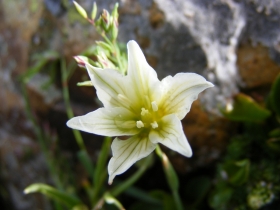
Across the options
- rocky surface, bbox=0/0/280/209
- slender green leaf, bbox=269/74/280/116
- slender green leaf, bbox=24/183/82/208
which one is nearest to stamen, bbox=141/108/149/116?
rocky surface, bbox=0/0/280/209

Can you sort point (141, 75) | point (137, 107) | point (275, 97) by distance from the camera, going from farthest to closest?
point (275, 97) < point (137, 107) < point (141, 75)

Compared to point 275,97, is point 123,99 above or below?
above

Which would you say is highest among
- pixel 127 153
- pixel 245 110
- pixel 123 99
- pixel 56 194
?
pixel 123 99

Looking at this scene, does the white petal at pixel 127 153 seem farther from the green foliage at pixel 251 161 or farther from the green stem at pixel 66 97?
the green stem at pixel 66 97

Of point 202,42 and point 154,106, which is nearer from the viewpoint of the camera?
point 154,106

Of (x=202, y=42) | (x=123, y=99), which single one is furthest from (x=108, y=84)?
(x=202, y=42)

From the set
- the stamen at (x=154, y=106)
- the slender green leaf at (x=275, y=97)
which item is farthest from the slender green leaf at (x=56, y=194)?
the slender green leaf at (x=275, y=97)

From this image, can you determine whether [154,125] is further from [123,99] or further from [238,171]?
[238,171]
